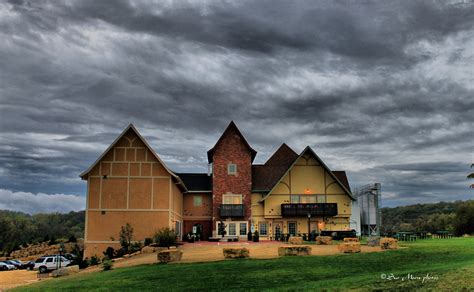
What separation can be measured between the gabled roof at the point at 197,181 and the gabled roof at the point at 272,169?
491 cm

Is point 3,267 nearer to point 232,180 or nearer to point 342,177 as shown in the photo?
point 232,180

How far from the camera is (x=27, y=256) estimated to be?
58.0 m

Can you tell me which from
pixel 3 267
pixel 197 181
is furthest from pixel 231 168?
pixel 3 267

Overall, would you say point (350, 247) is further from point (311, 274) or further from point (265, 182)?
point (265, 182)

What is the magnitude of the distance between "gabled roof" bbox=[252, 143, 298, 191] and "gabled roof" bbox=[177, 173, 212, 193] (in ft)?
16.1

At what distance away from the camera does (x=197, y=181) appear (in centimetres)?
5247

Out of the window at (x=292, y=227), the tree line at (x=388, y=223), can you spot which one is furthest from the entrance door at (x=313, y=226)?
the tree line at (x=388, y=223)

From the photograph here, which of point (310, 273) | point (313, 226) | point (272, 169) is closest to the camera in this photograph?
point (310, 273)

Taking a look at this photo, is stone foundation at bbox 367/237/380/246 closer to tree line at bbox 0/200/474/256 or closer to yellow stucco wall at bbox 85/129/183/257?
yellow stucco wall at bbox 85/129/183/257

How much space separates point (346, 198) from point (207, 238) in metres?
14.8

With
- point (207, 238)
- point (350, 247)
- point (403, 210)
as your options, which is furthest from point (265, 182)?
point (403, 210)

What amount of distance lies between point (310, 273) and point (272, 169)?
116 ft

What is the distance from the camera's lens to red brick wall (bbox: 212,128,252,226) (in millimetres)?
49938

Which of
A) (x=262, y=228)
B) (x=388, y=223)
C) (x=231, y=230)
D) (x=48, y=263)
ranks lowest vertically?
(x=48, y=263)
